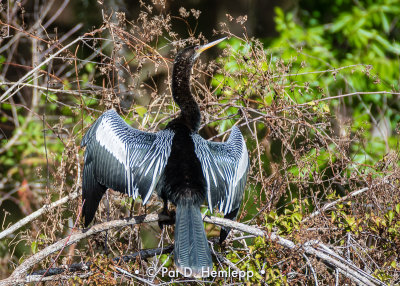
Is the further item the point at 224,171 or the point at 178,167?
the point at 224,171

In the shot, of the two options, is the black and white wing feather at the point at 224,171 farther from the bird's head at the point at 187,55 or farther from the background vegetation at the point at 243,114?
the bird's head at the point at 187,55

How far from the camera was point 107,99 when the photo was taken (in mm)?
3920

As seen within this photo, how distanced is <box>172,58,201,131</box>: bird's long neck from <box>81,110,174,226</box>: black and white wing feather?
0.17 meters

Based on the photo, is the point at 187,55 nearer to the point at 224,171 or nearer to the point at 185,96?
the point at 185,96

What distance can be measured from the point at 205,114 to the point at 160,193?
975 millimetres

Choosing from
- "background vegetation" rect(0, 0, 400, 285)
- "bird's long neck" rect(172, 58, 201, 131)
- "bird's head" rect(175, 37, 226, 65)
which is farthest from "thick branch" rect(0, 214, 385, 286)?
"bird's head" rect(175, 37, 226, 65)

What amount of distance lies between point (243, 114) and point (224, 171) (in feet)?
1.76

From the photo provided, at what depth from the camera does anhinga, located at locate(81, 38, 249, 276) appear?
3.05 meters

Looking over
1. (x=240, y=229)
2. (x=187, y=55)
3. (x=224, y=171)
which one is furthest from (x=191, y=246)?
(x=187, y=55)

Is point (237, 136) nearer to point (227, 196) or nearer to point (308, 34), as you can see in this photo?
point (227, 196)

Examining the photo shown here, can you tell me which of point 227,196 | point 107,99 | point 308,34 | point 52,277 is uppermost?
point 308,34

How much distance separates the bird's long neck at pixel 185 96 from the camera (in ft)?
11.7

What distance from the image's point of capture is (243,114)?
3.73 meters

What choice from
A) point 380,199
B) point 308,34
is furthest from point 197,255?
point 308,34
